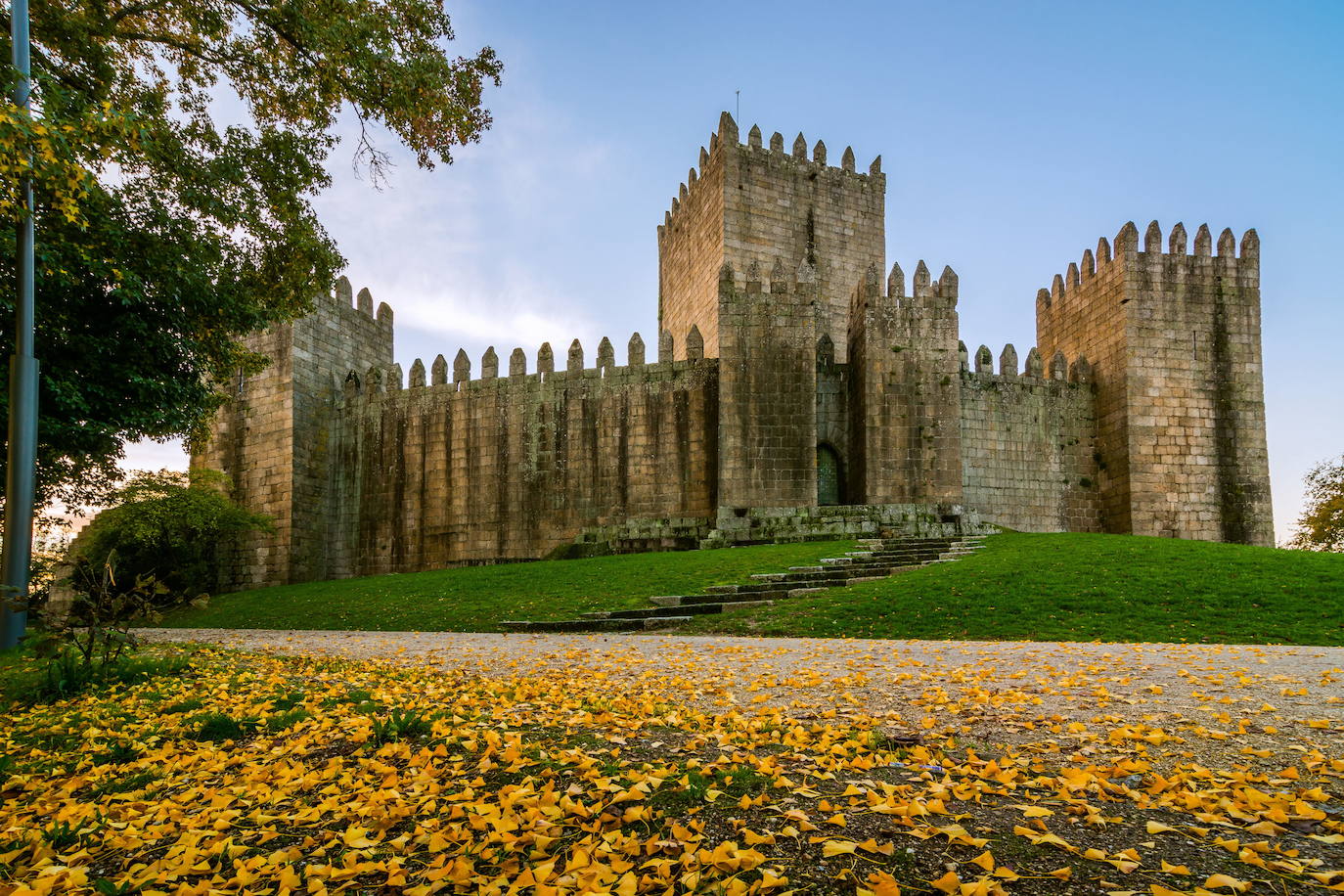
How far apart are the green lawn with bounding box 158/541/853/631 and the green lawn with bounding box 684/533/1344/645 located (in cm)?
243

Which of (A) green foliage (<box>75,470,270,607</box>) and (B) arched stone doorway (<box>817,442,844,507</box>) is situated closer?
(A) green foliage (<box>75,470,270,607</box>)

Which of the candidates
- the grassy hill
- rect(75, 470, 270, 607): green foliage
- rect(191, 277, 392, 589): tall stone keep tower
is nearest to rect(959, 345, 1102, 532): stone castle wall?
the grassy hill

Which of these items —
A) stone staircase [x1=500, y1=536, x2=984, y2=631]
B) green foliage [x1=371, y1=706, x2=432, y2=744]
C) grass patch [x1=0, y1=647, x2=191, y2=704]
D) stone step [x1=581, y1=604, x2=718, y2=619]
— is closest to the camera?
green foliage [x1=371, y1=706, x2=432, y2=744]

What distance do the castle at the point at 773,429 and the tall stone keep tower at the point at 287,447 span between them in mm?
72

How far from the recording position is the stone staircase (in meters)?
12.1

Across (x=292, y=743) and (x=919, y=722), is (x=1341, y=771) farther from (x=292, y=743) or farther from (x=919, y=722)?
(x=292, y=743)

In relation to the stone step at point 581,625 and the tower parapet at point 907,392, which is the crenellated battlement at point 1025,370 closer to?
the tower parapet at point 907,392

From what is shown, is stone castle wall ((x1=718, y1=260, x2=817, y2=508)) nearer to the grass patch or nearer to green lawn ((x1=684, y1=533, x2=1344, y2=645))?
green lawn ((x1=684, y1=533, x2=1344, y2=645))

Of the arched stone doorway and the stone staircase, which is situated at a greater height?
the arched stone doorway

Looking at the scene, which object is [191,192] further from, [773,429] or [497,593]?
[773,429]

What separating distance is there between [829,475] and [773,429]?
10.6ft

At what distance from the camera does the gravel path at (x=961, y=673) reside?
4.96m

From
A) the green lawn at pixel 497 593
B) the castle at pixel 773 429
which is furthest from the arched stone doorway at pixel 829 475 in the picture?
the green lawn at pixel 497 593

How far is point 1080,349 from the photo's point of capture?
25.6m
